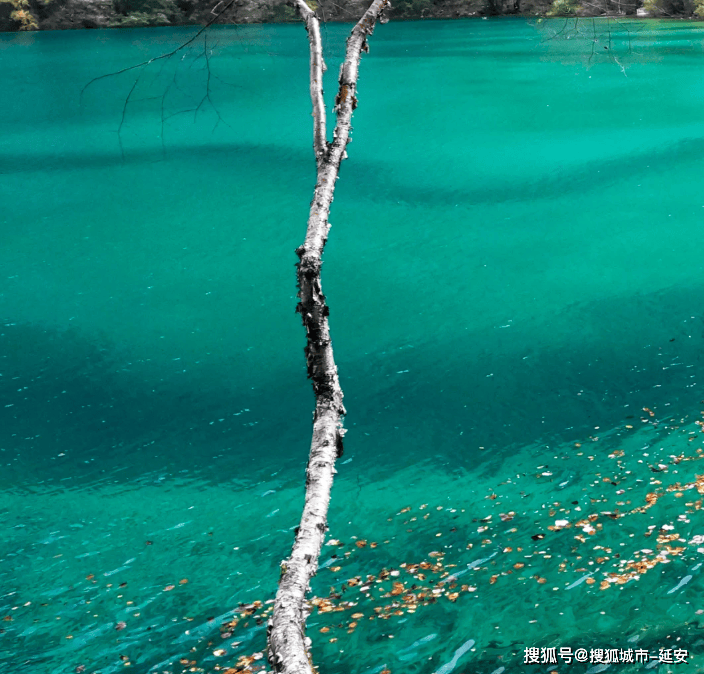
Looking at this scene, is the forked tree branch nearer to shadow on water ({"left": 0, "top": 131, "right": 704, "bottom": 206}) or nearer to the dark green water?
the dark green water

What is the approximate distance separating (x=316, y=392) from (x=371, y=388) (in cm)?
464

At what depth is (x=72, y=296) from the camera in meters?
9.09

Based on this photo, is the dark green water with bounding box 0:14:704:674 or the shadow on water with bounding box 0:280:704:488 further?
the shadow on water with bounding box 0:280:704:488

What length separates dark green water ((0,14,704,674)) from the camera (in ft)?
13.3

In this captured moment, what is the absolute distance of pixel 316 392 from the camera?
2.01 meters

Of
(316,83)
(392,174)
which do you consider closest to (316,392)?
(316,83)

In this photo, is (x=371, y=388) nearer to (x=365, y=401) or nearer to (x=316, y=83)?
(x=365, y=401)

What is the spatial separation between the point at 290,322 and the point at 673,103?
1165cm

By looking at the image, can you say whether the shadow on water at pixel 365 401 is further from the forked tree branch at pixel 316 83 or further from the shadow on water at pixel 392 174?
the shadow on water at pixel 392 174

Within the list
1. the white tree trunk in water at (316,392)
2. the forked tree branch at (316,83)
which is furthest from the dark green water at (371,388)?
the white tree trunk in water at (316,392)

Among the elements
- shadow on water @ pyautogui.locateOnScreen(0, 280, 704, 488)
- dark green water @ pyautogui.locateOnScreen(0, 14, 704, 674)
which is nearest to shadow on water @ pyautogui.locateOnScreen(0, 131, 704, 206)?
dark green water @ pyautogui.locateOnScreen(0, 14, 704, 674)

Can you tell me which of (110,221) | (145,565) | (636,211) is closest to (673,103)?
(636,211)

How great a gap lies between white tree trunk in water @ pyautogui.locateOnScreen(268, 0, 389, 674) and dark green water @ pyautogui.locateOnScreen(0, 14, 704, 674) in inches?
22.1

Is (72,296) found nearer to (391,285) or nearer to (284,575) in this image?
(391,285)
